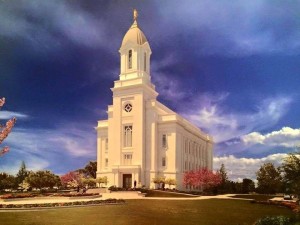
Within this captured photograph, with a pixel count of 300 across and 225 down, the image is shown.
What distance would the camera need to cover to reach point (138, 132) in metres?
53.3

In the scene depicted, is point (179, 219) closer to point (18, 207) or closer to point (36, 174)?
point (18, 207)

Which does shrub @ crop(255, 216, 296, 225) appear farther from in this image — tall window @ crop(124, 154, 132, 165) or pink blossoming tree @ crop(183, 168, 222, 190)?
tall window @ crop(124, 154, 132, 165)

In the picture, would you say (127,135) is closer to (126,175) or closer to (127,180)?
(126,175)

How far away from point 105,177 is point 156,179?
7.82 meters

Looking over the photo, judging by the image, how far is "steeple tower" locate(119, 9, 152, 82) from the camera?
5669 centimetres

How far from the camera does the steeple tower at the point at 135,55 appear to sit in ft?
186

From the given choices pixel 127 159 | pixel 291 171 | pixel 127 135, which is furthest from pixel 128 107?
pixel 291 171

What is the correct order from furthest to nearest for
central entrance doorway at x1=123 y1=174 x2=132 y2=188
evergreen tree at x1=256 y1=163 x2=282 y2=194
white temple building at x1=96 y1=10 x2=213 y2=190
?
1. evergreen tree at x1=256 y1=163 x2=282 y2=194
2. white temple building at x1=96 y1=10 x2=213 y2=190
3. central entrance doorway at x1=123 y1=174 x2=132 y2=188

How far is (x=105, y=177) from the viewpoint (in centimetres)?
5375

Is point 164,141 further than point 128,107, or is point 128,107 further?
point 128,107

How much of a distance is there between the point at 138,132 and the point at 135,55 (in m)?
11.9

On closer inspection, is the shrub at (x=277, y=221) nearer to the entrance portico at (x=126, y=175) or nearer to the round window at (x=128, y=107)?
the entrance portico at (x=126, y=175)

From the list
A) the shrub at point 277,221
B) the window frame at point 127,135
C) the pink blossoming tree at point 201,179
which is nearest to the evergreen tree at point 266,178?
the pink blossoming tree at point 201,179

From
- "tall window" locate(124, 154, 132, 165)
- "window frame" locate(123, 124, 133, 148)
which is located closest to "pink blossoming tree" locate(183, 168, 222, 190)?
"tall window" locate(124, 154, 132, 165)
